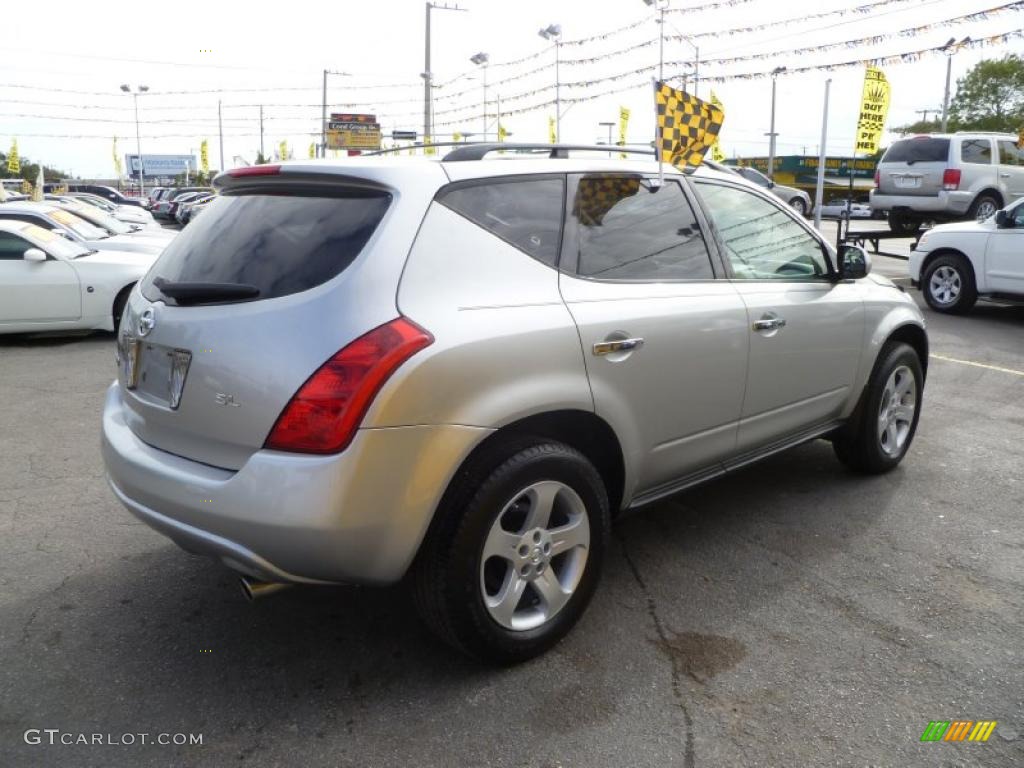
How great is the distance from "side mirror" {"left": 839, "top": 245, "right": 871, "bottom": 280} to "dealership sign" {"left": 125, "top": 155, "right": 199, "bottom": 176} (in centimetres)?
12069

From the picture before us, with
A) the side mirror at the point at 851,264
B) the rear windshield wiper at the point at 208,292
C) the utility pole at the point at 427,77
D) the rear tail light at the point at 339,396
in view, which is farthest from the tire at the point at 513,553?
the utility pole at the point at 427,77

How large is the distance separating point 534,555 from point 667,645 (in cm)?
62

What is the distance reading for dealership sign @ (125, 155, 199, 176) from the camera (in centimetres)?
11462

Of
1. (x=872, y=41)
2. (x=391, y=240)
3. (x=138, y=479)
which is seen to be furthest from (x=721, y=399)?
(x=872, y=41)

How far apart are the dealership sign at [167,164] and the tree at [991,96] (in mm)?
92972

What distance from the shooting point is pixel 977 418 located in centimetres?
597

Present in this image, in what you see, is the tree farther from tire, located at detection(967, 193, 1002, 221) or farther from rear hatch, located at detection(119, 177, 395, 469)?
rear hatch, located at detection(119, 177, 395, 469)

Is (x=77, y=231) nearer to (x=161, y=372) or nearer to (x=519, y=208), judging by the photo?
(x=161, y=372)

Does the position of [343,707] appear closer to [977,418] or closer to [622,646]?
[622,646]

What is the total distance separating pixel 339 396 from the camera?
2.35 meters

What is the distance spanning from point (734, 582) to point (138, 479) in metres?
2.31

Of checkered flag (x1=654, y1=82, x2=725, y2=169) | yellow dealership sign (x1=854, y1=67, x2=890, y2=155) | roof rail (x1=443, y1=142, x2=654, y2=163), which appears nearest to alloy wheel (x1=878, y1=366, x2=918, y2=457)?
checkered flag (x1=654, y1=82, x2=725, y2=169)

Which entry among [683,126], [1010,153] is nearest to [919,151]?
[1010,153]

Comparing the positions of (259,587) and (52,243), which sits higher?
(52,243)
